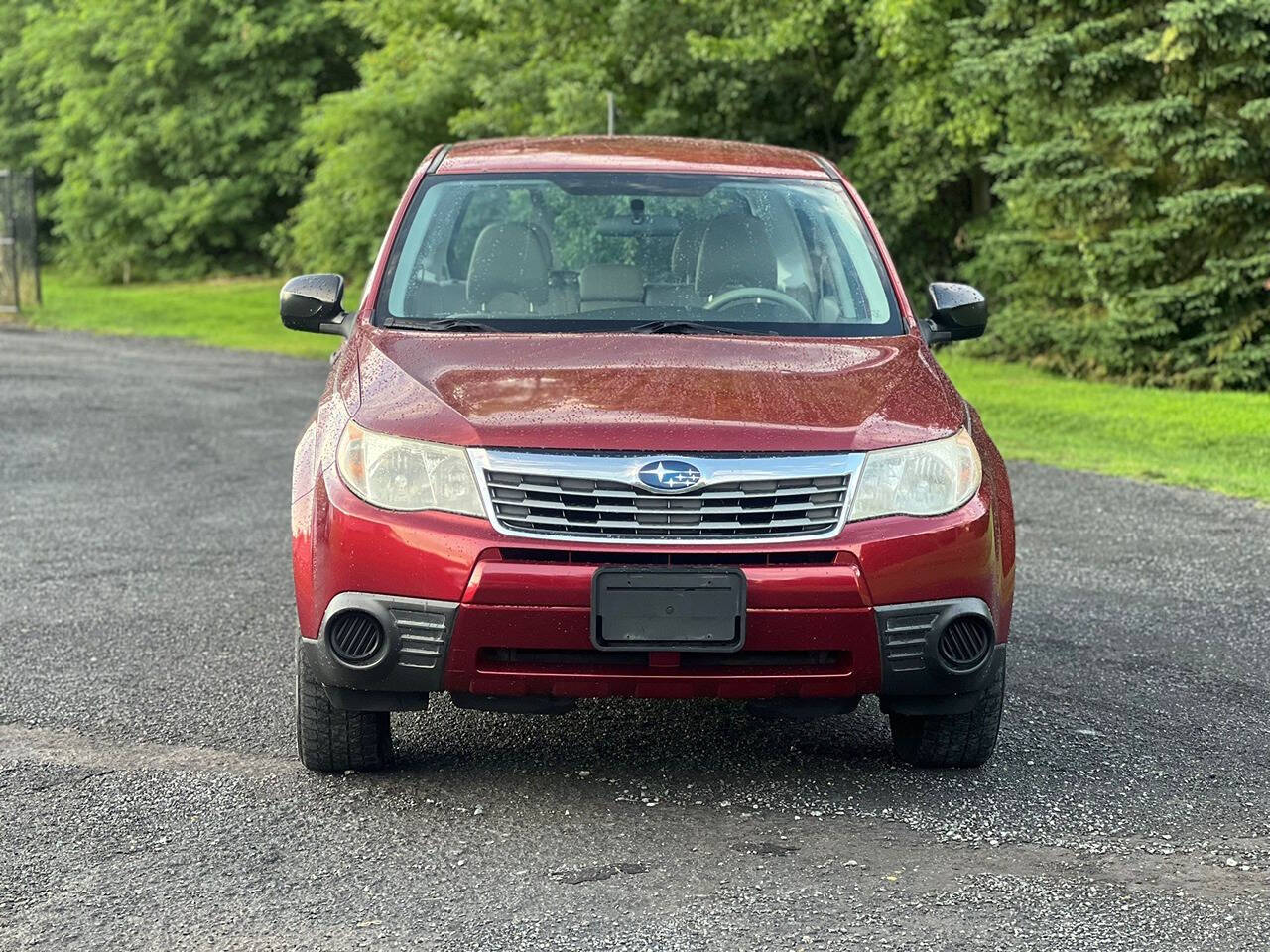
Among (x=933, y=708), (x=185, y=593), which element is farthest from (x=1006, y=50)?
(x=933, y=708)

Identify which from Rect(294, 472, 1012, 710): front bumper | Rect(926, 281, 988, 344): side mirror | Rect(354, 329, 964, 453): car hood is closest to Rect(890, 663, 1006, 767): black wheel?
Rect(294, 472, 1012, 710): front bumper

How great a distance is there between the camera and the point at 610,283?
5.90 m

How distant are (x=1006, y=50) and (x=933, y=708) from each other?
48.8ft

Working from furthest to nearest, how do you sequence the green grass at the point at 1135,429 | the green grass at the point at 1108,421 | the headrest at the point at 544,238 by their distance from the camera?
the green grass at the point at 1108,421 → the green grass at the point at 1135,429 → the headrest at the point at 544,238

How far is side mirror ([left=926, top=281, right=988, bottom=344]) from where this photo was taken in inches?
238

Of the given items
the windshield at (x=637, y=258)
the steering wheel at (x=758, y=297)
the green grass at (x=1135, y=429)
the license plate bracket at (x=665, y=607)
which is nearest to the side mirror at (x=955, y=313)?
the windshield at (x=637, y=258)

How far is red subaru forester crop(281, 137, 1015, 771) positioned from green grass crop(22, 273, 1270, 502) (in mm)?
6796

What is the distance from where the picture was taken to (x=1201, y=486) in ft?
38.2

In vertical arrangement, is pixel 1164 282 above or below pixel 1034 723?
below

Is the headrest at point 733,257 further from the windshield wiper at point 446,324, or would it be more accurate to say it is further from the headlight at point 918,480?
the headlight at point 918,480

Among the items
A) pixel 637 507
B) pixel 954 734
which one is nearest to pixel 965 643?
pixel 954 734

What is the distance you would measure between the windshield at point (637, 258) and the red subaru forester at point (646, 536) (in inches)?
13.1

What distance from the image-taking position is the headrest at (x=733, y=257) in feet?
19.5

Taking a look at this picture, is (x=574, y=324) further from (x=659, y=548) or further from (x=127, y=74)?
(x=127, y=74)
